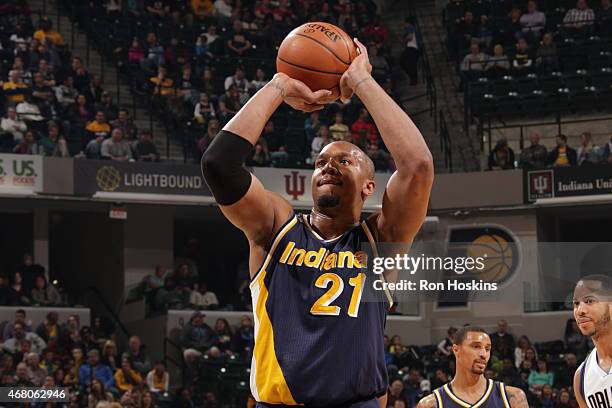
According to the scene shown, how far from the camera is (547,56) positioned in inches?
861

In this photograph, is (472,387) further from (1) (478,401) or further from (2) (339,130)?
(2) (339,130)

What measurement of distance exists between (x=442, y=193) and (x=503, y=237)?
1.46 metres

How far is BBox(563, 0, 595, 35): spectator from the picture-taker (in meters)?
22.3

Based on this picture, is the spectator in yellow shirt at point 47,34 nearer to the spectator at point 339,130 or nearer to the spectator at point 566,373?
the spectator at point 339,130

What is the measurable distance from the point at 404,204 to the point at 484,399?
15.0 ft

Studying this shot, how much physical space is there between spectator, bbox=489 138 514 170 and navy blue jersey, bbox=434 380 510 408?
1212 centimetres

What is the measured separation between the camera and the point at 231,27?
23422 mm

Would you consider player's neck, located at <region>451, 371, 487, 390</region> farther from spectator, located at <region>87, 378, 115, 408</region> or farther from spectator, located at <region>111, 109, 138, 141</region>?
spectator, located at <region>111, 109, 138, 141</region>

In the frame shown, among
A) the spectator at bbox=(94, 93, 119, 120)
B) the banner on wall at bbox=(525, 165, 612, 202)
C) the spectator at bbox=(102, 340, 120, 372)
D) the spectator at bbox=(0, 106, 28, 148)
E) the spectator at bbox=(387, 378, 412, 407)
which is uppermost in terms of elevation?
the spectator at bbox=(94, 93, 119, 120)

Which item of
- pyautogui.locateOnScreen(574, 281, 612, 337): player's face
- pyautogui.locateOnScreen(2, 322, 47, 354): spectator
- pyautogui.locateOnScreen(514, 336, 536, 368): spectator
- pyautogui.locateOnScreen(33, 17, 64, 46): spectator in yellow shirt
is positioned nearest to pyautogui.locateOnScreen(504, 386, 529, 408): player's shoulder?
pyautogui.locateOnScreen(574, 281, 612, 337): player's face

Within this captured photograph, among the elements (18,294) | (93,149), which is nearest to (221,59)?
(93,149)

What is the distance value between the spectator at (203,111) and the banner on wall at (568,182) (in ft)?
19.3

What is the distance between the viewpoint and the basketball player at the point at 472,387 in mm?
8547

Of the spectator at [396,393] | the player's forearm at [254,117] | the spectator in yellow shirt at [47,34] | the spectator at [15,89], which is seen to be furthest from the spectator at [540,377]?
the player's forearm at [254,117]
